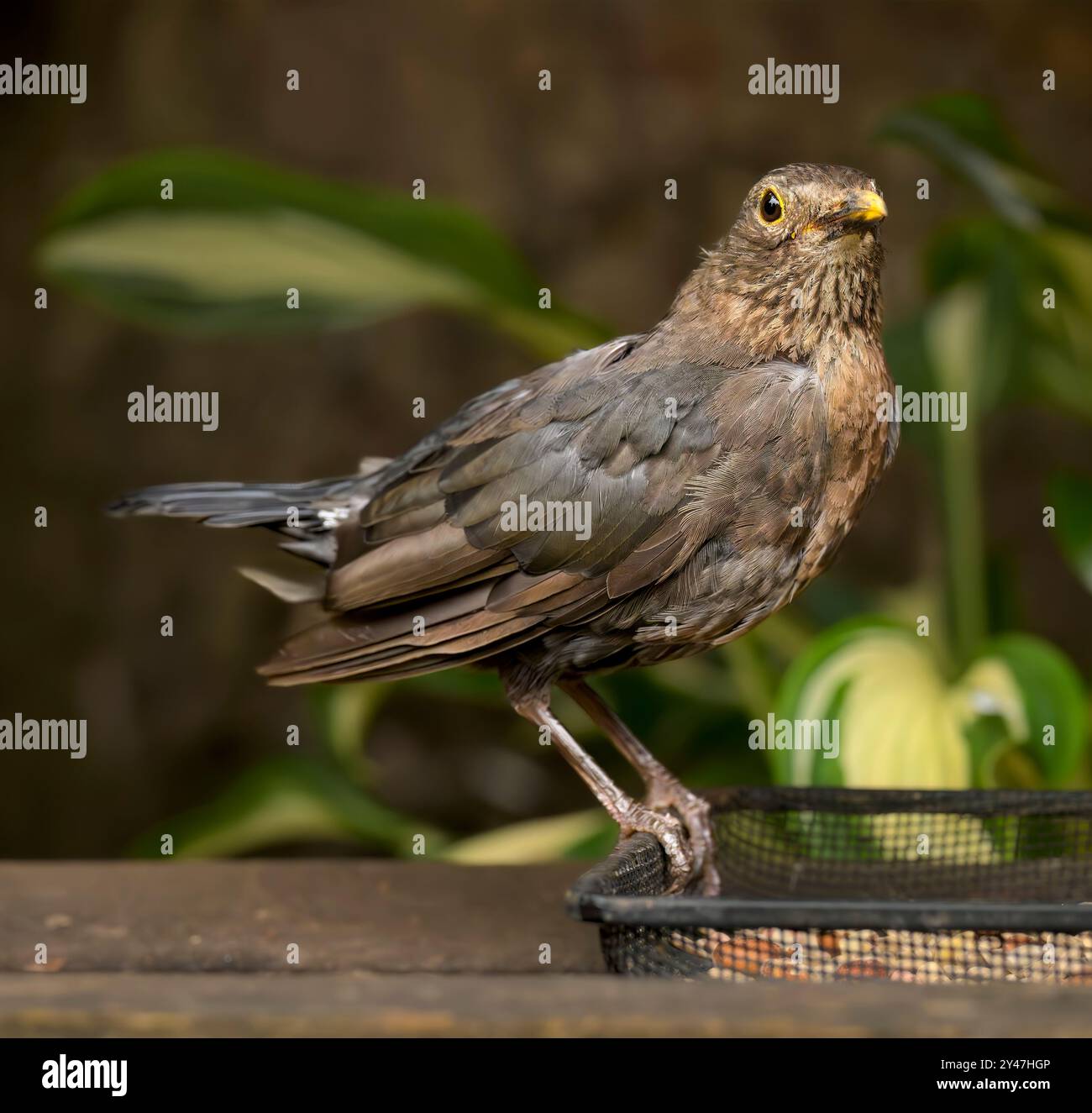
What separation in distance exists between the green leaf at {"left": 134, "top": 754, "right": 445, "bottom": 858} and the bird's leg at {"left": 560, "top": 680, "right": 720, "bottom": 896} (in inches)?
41.1

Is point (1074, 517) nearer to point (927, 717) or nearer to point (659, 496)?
point (927, 717)

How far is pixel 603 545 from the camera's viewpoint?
212 centimetres

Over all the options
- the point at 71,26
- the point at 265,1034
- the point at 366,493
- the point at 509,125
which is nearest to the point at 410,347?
the point at 509,125

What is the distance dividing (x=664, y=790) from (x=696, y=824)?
9 centimetres

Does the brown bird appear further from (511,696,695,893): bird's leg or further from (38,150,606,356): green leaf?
(38,150,606,356): green leaf

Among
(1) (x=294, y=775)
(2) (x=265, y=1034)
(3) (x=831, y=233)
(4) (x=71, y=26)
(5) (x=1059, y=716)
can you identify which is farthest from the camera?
(4) (x=71, y=26)

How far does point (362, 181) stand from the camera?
184 inches

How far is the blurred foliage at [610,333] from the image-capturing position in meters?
2.81

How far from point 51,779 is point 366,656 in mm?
2930

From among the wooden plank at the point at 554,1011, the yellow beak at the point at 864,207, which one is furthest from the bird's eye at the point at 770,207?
the wooden plank at the point at 554,1011

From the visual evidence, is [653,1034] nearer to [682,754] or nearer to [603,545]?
[603,545]

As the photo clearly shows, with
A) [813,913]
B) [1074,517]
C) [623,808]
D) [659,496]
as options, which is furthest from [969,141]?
[813,913]

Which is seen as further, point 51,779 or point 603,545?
point 51,779

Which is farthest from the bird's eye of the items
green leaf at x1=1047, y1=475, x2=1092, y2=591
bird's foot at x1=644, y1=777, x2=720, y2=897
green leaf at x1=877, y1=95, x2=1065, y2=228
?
green leaf at x1=1047, y1=475, x2=1092, y2=591
